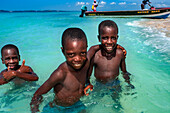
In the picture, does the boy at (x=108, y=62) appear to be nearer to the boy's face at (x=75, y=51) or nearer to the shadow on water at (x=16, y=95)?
the boy's face at (x=75, y=51)

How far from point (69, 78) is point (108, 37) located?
959 millimetres

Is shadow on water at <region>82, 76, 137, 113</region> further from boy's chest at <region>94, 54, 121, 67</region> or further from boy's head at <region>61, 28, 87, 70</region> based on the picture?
boy's head at <region>61, 28, 87, 70</region>

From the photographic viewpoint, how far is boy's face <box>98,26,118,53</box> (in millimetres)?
2432

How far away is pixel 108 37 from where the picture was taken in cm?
247

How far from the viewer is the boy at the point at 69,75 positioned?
1741 mm

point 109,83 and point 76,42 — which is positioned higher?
point 76,42

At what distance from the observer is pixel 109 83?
2.87m

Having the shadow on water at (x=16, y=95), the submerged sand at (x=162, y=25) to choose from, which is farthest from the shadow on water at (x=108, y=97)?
the submerged sand at (x=162, y=25)

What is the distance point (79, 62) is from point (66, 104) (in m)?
0.77

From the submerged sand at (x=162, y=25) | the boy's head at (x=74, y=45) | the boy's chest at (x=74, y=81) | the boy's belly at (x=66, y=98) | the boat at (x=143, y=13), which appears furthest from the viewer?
the boat at (x=143, y=13)

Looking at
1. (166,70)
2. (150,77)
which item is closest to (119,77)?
(150,77)

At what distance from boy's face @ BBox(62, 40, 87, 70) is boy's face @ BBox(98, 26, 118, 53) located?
0.78 metres

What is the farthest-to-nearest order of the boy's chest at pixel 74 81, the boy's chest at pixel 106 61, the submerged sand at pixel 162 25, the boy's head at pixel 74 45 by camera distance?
the submerged sand at pixel 162 25
the boy's chest at pixel 106 61
the boy's chest at pixel 74 81
the boy's head at pixel 74 45

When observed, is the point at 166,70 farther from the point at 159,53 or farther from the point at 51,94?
the point at 51,94
